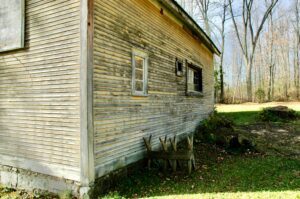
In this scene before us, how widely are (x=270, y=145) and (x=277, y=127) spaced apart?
14.9ft

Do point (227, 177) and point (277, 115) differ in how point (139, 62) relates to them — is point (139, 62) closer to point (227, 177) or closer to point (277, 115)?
point (227, 177)

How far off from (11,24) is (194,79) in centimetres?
829

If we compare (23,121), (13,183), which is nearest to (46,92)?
(23,121)

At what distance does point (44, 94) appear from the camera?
16.4 ft

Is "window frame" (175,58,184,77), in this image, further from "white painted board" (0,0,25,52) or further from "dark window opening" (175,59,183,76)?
"white painted board" (0,0,25,52)

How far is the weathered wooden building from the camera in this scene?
4.47 meters

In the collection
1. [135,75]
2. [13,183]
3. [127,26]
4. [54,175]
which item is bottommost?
[13,183]

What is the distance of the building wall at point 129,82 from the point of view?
15.6 feet

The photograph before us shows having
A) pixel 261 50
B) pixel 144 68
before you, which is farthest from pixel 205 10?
pixel 144 68

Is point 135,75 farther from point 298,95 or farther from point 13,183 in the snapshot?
point 298,95

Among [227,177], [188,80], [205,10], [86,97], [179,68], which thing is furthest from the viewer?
[205,10]

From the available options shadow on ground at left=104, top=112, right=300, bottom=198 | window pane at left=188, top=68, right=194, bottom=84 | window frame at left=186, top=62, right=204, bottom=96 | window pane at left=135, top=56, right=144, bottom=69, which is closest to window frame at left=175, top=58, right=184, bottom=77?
window frame at left=186, top=62, right=204, bottom=96

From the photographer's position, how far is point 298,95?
27109 millimetres

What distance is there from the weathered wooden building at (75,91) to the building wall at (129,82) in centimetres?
2
